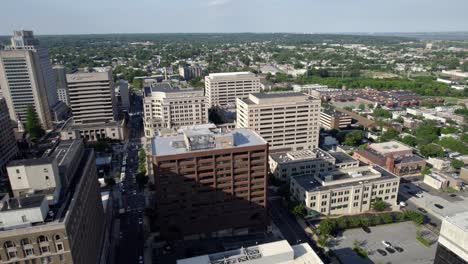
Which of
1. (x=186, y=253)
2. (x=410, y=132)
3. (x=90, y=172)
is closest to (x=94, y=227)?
(x=90, y=172)

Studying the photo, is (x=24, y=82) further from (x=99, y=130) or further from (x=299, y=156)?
(x=299, y=156)

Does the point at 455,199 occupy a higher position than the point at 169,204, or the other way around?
the point at 169,204

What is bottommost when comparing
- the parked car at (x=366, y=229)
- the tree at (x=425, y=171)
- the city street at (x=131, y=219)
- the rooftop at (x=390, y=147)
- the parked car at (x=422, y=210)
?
the parked car at (x=422, y=210)

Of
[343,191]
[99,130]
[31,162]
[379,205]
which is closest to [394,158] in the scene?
[379,205]

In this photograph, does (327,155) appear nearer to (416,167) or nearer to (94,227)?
(416,167)

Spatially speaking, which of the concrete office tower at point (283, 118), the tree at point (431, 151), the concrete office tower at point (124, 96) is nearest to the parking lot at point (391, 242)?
the concrete office tower at point (283, 118)

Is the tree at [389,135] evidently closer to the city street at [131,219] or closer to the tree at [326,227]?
the tree at [326,227]

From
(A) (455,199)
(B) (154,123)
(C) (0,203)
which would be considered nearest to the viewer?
(C) (0,203)
